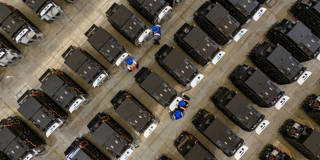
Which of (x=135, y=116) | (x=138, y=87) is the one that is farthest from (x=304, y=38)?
(x=135, y=116)

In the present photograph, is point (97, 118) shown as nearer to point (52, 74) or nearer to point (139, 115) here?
point (139, 115)

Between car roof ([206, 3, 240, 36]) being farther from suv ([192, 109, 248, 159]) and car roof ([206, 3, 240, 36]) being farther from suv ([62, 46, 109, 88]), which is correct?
suv ([62, 46, 109, 88])

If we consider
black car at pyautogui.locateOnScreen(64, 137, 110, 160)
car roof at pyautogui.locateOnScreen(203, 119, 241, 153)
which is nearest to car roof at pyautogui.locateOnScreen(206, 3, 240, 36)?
car roof at pyautogui.locateOnScreen(203, 119, 241, 153)

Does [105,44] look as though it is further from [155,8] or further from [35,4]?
[35,4]

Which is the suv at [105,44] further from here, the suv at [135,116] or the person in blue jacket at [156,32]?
the suv at [135,116]

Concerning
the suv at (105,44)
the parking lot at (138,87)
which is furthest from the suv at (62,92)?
Answer: the suv at (105,44)

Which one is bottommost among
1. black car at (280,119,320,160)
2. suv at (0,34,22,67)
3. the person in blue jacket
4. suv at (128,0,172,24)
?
black car at (280,119,320,160)

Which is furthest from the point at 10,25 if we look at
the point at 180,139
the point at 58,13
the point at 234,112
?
the point at 234,112
